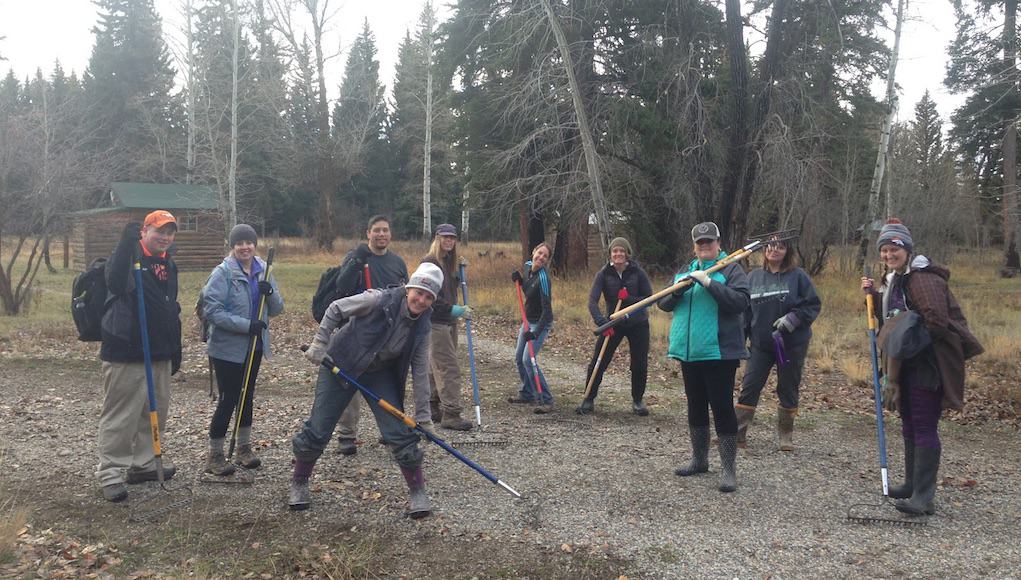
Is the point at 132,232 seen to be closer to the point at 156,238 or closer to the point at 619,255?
the point at 156,238

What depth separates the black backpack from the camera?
17.0ft

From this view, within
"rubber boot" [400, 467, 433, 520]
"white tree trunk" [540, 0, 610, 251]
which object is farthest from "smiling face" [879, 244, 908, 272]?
"white tree trunk" [540, 0, 610, 251]

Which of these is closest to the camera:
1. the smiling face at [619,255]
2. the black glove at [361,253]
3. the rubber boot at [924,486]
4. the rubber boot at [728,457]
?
the rubber boot at [924,486]

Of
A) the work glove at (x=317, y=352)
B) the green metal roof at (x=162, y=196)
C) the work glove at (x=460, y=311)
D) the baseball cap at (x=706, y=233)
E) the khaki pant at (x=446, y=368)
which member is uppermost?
the green metal roof at (x=162, y=196)

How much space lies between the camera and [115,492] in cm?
511

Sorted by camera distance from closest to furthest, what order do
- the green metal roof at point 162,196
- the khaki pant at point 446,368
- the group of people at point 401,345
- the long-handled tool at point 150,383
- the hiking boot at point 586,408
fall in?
the group of people at point 401,345 → the long-handled tool at point 150,383 → the khaki pant at point 446,368 → the hiking boot at point 586,408 → the green metal roof at point 162,196

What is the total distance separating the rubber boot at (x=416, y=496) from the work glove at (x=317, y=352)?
93cm

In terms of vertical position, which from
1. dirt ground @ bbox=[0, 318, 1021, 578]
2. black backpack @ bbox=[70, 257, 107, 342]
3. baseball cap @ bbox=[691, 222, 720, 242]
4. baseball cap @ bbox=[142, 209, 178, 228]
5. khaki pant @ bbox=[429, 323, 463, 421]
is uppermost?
baseball cap @ bbox=[142, 209, 178, 228]

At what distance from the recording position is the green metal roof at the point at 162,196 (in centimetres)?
2975

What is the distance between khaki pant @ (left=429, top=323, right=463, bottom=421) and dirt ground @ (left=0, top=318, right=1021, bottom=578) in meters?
A: 0.35

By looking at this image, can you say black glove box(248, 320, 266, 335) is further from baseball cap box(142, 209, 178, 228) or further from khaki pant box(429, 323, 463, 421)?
khaki pant box(429, 323, 463, 421)

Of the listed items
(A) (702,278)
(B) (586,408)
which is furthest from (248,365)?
(B) (586,408)

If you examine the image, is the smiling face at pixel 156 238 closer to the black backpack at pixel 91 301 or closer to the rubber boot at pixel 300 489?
the black backpack at pixel 91 301

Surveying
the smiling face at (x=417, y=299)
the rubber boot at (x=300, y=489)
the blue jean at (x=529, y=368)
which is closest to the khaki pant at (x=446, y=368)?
the blue jean at (x=529, y=368)
